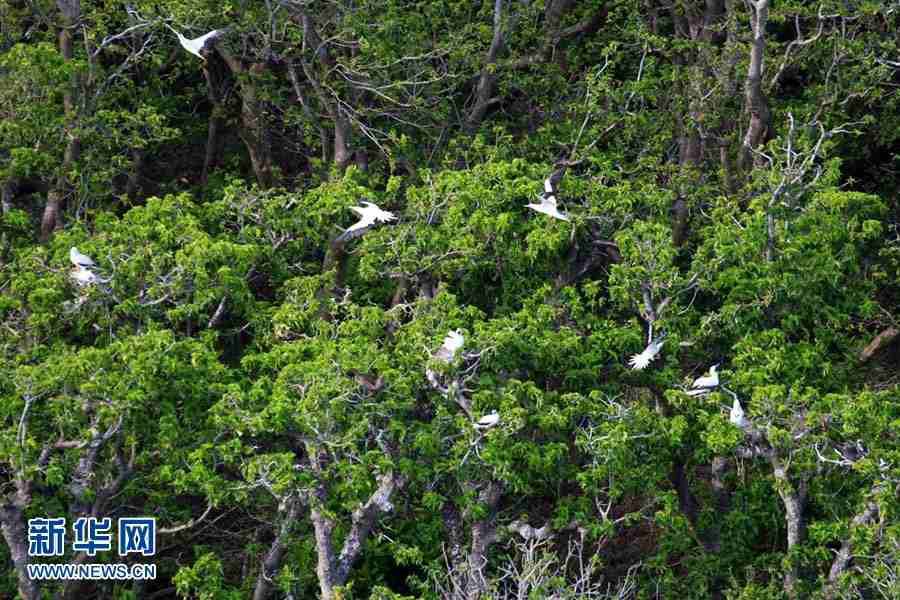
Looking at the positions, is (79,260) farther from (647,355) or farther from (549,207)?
(647,355)

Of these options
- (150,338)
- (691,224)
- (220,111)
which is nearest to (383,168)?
(220,111)

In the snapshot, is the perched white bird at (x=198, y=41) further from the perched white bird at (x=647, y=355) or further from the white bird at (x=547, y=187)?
the perched white bird at (x=647, y=355)

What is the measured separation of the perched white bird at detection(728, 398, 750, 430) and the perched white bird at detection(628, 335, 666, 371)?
32.8 inches

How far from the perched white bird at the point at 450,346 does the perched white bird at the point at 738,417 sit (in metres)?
2.02

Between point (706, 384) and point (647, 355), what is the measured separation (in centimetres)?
52

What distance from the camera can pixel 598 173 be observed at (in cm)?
1706

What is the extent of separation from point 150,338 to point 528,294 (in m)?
3.19

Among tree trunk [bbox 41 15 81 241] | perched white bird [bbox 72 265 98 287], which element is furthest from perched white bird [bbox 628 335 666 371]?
tree trunk [bbox 41 15 81 241]

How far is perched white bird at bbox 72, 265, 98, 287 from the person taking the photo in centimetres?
1462

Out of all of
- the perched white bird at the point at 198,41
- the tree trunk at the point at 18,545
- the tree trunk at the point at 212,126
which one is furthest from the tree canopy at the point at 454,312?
the tree trunk at the point at 212,126

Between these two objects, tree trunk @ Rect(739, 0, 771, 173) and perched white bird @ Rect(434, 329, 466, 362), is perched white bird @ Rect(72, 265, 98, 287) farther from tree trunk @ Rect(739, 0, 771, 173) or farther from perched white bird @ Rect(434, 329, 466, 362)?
tree trunk @ Rect(739, 0, 771, 173)

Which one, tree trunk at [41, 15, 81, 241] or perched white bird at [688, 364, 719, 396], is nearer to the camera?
perched white bird at [688, 364, 719, 396]

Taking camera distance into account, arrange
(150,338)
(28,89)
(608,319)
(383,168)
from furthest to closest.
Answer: (383,168)
(28,89)
(608,319)
(150,338)

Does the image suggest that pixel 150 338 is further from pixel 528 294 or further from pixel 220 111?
pixel 220 111
